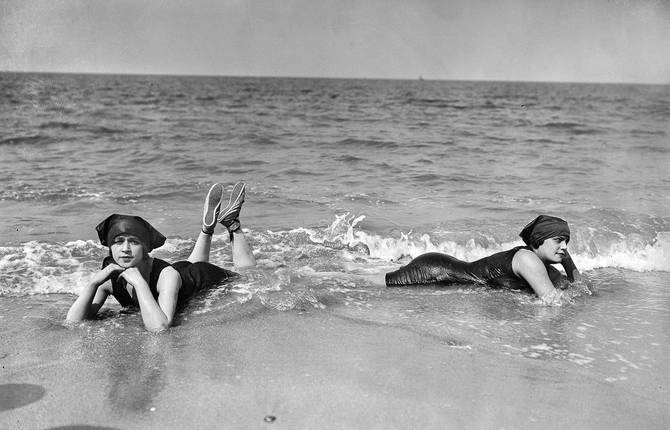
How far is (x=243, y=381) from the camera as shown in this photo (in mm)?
3572

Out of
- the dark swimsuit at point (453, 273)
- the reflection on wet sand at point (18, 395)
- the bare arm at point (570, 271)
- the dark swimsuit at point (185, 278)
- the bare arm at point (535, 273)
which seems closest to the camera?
the reflection on wet sand at point (18, 395)

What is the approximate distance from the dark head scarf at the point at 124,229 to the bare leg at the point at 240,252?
5.35 ft

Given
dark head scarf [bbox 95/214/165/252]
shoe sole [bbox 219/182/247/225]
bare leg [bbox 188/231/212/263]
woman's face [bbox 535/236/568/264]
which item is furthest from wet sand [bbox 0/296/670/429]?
shoe sole [bbox 219/182/247/225]

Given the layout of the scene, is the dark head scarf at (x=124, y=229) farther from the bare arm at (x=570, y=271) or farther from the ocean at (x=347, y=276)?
the bare arm at (x=570, y=271)

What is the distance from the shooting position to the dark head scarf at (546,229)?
5.39m

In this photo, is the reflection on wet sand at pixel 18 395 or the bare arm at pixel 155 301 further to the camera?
the bare arm at pixel 155 301

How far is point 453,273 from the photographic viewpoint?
5.90 meters

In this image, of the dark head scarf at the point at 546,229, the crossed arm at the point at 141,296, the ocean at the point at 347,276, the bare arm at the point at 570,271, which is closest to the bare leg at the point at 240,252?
the ocean at the point at 347,276

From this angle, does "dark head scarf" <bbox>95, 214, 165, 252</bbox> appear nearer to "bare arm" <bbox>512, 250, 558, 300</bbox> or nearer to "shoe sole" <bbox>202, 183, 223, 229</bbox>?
"shoe sole" <bbox>202, 183, 223, 229</bbox>

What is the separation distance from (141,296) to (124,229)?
53cm

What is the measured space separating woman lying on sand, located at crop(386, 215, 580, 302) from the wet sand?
1.49 metres

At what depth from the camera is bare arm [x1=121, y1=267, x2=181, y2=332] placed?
4.48 m

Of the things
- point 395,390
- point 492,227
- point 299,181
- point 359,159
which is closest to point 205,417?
point 395,390

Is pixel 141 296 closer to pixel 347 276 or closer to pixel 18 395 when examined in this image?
pixel 18 395
